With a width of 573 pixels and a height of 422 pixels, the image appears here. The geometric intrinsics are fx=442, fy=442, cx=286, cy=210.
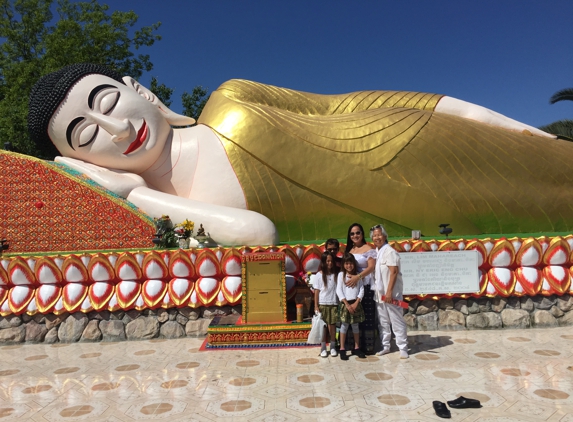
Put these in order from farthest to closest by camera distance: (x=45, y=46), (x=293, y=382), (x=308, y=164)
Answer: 1. (x=45, y=46)
2. (x=308, y=164)
3. (x=293, y=382)

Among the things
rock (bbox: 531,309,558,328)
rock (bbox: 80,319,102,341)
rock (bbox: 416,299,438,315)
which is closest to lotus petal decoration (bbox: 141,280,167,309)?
rock (bbox: 80,319,102,341)

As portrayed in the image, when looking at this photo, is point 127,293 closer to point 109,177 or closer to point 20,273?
point 20,273

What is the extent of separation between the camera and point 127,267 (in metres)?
4.38

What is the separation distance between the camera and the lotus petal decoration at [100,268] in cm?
438

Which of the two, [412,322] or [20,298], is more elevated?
[20,298]

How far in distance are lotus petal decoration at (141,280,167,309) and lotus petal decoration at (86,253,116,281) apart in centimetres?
37

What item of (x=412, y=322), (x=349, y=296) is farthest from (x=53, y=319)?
(x=412, y=322)

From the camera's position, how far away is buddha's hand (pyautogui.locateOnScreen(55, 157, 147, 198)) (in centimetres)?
509

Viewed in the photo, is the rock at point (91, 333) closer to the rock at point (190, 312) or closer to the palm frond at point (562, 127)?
the rock at point (190, 312)

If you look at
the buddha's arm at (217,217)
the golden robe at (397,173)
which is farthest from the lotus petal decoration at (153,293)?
the golden robe at (397,173)

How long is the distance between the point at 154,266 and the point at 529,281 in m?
3.67

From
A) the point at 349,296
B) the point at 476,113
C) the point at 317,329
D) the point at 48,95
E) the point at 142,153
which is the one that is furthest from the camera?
the point at 476,113

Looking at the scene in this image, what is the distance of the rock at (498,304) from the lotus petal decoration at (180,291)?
9.72ft

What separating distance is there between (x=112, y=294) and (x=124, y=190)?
1.32 metres
